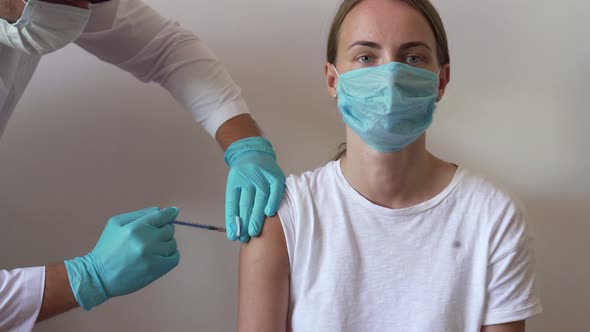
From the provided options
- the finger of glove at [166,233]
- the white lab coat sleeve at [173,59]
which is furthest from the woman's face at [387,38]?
the finger of glove at [166,233]

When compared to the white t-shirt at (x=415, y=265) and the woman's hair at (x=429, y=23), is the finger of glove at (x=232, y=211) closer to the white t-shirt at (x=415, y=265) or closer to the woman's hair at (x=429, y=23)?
the white t-shirt at (x=415, y=265)

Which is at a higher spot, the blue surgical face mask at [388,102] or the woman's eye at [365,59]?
the woman's eye at [365,59]

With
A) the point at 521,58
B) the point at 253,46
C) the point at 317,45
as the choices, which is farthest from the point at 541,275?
the point at 253,46

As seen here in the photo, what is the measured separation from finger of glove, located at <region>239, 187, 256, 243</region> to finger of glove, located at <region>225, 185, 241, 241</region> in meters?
0.02

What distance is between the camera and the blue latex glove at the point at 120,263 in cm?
117

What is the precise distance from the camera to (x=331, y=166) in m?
1.26

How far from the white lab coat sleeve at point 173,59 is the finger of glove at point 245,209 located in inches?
9.2

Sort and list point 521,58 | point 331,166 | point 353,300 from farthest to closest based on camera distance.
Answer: point 521,58, point 331,166, point 353,300

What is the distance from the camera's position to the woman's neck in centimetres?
117

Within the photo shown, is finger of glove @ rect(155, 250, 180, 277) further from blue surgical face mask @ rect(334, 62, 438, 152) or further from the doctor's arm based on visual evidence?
blue surgical face mask @ rect(334, 62, 438, 152)

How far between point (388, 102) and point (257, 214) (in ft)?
1.17

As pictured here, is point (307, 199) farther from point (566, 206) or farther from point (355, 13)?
point (566, 206)

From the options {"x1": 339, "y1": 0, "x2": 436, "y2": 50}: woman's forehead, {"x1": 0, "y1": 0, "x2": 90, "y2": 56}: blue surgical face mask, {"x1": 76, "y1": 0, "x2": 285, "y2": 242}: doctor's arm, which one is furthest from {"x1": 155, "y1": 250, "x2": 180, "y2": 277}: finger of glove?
{"x1": 339, "y1": 0, "x2": 436, "y2": 50}: woman's forehead

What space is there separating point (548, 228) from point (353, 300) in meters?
0.79
